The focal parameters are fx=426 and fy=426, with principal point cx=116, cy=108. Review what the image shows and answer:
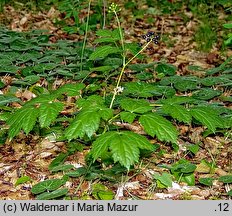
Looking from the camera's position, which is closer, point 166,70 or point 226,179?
point 226,179

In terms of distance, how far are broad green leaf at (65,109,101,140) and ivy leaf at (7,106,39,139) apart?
0.19 meters

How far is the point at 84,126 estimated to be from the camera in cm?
186

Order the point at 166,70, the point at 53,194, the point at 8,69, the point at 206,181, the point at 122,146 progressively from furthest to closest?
1. the point at 166,70
2. the point at 8,69
3. the point at 206,181
4. the point at 53,194
5. the point at 122,146

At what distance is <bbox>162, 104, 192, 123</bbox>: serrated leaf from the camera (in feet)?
6.58

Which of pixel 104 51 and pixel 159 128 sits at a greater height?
pixel 104 51

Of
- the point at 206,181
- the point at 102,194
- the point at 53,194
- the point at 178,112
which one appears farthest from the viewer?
the point at 206,181

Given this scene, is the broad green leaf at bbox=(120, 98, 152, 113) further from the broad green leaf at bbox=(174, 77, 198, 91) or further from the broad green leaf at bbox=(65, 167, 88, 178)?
the broad green leaf at bbox=(174, 77, 198, 91)

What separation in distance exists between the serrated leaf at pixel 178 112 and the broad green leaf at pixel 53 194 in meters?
0.70

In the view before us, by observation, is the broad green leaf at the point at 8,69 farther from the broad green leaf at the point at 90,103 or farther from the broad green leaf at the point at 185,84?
the broad green leaf at the point at 90,103

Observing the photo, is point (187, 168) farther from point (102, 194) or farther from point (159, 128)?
point (159, 128)

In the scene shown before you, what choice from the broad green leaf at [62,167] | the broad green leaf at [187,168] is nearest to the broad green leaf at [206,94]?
the broad green leaf at [187,168]

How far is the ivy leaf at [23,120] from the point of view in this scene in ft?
6.40

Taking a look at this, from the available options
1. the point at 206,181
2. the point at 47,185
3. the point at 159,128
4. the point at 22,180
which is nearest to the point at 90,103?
the point at 159,128

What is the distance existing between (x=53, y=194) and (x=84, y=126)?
1.83ft
